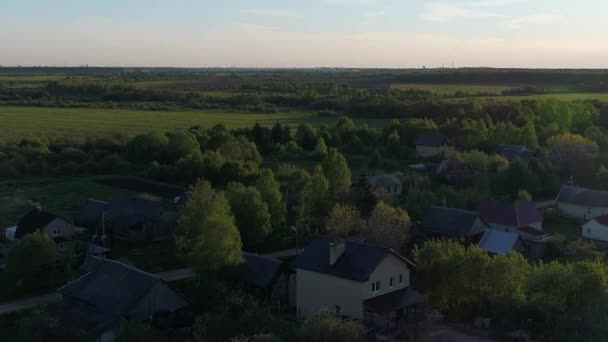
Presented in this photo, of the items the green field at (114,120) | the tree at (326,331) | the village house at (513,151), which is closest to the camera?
the tree at (326,331)

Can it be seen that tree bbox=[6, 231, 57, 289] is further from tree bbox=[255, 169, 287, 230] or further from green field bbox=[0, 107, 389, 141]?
green field bbox=[0, 107, 389, 141]

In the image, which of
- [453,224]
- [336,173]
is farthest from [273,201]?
[453,224]

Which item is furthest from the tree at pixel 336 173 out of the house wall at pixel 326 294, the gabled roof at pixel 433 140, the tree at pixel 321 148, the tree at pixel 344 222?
the gabled roof at pixel 433 140

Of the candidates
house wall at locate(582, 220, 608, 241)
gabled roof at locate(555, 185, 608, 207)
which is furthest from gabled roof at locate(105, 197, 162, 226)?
gabled roof at locate(555, 185, 608, 207)

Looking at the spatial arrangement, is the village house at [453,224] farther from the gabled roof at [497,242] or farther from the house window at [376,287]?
the house window at [376,287]

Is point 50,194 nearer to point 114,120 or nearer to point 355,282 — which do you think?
point 355,282

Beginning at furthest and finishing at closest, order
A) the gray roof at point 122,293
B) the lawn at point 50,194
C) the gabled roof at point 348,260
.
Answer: the lawn at point 50,194
the gabled roof at point 348,260
the gray roof at point 122,293
